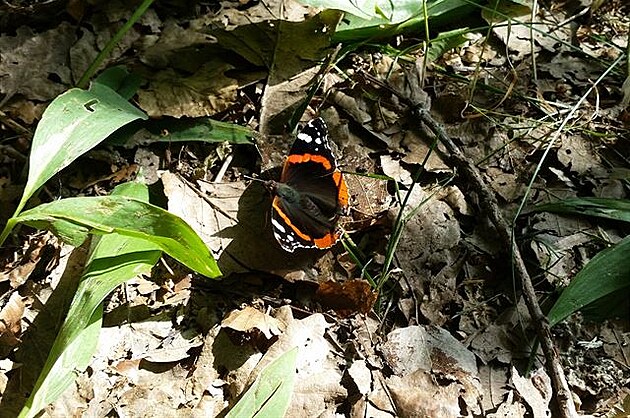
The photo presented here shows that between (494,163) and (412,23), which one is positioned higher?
(412,23)

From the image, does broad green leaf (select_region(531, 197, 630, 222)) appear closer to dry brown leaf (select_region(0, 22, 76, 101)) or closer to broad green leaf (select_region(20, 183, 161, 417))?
broad green leaf (select_region(20, 183, 161, 417))

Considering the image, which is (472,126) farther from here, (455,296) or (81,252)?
(81,252)

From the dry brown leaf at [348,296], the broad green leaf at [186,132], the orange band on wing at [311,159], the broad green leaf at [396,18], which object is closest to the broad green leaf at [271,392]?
the dry brown leaf at [348,296]

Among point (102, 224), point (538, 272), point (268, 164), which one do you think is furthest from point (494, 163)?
point (102, 224)

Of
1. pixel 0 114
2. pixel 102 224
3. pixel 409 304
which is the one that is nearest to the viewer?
pixel 102 224

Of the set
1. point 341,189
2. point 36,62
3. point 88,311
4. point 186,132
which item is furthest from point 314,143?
point 36,62

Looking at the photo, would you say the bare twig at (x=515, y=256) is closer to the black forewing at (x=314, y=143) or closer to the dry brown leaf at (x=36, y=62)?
the black forewing at (x=314, y=143)

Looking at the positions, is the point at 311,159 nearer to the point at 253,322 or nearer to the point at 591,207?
the point at 253,322

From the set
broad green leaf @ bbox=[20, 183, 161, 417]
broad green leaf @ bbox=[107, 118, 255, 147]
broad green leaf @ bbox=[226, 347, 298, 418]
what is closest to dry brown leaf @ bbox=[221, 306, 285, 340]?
broad green leaf @ bbox=[226, 347, 298, 418]
